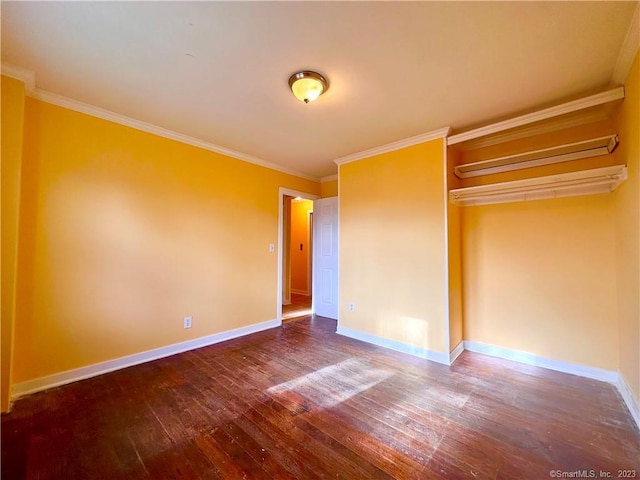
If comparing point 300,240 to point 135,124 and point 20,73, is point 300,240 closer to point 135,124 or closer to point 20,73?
point 135,124

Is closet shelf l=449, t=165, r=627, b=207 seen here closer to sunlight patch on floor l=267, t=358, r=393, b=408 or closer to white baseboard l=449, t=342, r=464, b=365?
white baseboard l=449, t=342, r=464, b=365

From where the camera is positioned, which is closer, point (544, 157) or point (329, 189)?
point (544, 157)

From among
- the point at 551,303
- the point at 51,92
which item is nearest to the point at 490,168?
the point at 551,303

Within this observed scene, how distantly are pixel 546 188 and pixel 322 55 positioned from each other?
8.21 feet

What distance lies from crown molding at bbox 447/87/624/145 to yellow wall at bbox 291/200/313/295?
4.33 m

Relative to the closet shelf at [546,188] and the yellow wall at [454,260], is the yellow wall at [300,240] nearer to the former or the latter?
the yellow wall at [454,260]

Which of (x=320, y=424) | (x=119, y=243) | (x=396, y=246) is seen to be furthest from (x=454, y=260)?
(x=119, y=243)

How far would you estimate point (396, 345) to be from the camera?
124 inches

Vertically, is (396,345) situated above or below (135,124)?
below

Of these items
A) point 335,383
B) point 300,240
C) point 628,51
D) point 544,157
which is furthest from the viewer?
point 300,240

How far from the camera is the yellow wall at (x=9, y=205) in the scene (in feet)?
6.15

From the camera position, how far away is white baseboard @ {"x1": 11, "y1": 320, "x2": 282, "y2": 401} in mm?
2129

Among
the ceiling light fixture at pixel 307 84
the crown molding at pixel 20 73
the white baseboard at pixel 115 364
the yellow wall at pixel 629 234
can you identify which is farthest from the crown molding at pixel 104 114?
the yellow wall at pixel 629 234

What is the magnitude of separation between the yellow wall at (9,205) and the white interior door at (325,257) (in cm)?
363
